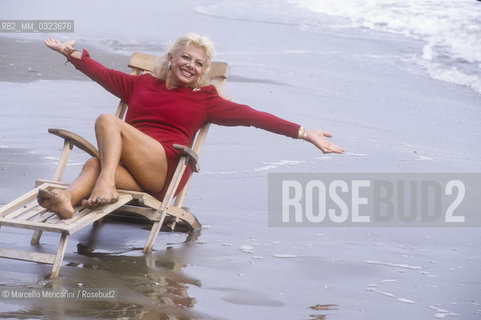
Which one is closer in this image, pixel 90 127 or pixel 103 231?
pixel 103 231

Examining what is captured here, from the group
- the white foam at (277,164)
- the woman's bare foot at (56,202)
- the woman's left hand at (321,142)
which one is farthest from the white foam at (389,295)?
the white foam at (277,164)

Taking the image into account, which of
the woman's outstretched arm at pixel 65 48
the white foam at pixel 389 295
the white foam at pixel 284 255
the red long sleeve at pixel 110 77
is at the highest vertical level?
the woman's outstretched arm at pixel 65 48

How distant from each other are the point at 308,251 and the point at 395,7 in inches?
670

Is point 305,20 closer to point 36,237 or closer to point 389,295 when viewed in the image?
point 36,237

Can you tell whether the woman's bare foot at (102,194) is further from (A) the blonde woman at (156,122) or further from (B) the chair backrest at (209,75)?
(B) the chair backrest at (209,75)

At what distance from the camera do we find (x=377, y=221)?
6164 millimetres

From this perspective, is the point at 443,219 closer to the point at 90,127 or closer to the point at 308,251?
the point at 308,251

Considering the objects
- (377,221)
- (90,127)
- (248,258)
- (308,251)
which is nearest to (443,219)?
(377,221)

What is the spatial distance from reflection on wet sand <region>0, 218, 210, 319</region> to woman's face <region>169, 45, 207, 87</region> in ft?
3.78

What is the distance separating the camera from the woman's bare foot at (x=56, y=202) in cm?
483

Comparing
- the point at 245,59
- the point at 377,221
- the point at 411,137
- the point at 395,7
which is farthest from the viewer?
the point at 395,7

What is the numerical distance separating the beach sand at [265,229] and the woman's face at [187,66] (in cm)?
102

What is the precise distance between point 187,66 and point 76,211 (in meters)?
1.40

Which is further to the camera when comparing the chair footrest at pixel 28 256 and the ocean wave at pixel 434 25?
the ocean wave at pixel 434 25
